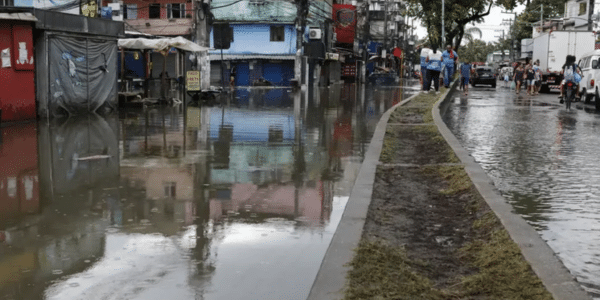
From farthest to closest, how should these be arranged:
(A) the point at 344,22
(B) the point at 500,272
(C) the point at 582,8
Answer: (C) the point at 582,8, (A) the point at 344,22, (B) the point at 500,272

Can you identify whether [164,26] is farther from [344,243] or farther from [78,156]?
[344,243]

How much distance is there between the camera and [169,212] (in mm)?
6445

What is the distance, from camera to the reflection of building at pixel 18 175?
21.7 ft

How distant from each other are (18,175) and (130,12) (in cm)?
4262

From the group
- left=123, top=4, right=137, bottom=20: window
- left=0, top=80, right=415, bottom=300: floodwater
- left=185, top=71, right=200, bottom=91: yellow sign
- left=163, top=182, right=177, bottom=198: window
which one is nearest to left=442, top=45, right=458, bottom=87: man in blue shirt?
left=185, top=71, right=200, bottom=91: yellow sign

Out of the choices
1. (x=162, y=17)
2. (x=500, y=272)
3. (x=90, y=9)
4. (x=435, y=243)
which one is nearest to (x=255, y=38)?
(x=162, y=17)

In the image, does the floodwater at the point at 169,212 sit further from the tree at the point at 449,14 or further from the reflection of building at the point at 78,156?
the tree at the point at 449,14

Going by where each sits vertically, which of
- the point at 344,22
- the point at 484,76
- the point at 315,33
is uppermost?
the point at 344,22

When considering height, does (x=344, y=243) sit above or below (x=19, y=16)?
below

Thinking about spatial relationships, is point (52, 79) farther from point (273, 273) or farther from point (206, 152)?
point (273, 273)

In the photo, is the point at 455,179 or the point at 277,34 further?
the point at 277,34

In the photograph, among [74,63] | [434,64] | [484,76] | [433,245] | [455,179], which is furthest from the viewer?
[484,76]

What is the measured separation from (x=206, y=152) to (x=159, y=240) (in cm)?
516

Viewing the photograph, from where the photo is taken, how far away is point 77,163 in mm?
9406
